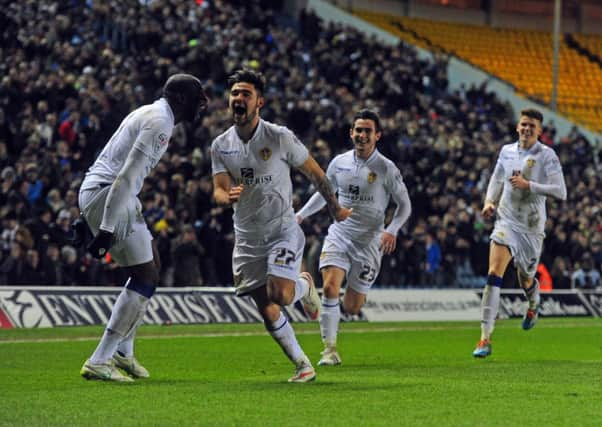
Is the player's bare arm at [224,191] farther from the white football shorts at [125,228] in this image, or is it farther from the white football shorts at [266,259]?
the white football shorts at [125,228]

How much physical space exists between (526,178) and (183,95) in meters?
6.16

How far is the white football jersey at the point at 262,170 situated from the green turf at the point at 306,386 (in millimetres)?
1394

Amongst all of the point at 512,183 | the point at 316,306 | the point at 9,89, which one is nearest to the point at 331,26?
the point at 9,89

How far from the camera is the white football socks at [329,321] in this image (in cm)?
1384

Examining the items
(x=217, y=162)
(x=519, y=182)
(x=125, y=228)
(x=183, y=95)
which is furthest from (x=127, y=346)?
(x=519, y=182)

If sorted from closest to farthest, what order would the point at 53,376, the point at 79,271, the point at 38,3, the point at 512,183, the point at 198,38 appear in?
the point at 53,376 < the point at 512,183 < the point at 79,271 < the point at 38,3 < the point at 198,38

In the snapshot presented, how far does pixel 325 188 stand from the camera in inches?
420

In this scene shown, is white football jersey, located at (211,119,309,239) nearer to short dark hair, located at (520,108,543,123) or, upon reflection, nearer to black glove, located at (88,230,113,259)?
black glove, located at (88,230,113,259)

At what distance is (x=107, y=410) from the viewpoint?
27.8ft

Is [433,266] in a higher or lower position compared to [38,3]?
lower

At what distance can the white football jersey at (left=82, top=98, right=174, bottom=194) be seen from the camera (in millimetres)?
10516

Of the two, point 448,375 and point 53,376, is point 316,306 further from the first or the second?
point 53,376

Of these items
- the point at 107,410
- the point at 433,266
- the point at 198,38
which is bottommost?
the point at 433,266

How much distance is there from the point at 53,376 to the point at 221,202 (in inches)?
98.8
